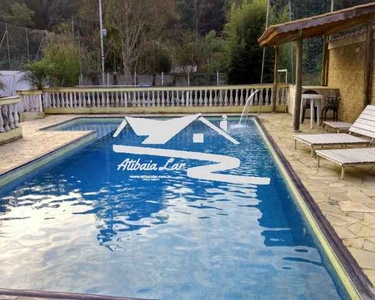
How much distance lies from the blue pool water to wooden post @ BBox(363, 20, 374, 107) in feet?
10.5

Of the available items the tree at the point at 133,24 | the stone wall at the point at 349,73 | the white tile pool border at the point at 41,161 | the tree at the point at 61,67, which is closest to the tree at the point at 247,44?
the tree at the point at 133,24

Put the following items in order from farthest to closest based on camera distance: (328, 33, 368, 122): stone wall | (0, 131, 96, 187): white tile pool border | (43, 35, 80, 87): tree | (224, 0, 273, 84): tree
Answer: (224, 0, 273, 84): tree
(43, 35, 80, 87): tree
(328, 33, 368, 122): stone wall
(0, 131, 96, 187): white tile pool border

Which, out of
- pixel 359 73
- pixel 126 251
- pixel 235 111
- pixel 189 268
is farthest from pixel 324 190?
pixel 235 111

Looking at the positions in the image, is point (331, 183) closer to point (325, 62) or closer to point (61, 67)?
point (325, 62)

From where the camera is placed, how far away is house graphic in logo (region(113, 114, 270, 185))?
5.83 meters

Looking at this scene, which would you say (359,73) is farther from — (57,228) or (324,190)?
(57,228)

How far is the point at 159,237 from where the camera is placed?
12.5 feet

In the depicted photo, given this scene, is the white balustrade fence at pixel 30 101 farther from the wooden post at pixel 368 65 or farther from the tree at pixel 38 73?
the wooden post at pixel 368 65

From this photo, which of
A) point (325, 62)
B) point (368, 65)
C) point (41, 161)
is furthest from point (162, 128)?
point (325, 62)

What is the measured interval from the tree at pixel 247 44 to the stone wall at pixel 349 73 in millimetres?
5390

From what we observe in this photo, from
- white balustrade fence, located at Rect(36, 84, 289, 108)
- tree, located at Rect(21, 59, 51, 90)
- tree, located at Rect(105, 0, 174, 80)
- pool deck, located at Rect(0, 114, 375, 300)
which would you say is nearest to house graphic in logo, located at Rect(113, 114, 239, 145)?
white balustrade fence, located at Rect(36, 84, 289, 108)

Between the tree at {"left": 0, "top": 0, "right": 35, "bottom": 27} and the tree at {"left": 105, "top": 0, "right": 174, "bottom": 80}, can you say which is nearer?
the tree at {"left": 105, "top": 0, "right": 174, "bottom": 80}

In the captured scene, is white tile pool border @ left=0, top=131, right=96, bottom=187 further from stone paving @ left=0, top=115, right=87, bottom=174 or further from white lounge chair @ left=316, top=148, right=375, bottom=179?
white lounge chair @ left=316, top=148, right=375, bottom=179

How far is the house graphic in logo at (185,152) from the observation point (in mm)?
5833
